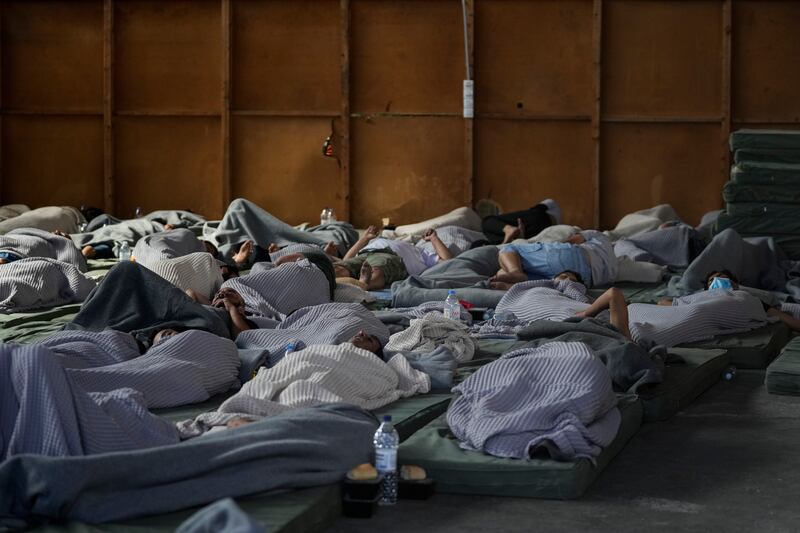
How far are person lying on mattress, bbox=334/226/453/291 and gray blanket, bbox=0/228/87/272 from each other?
2.04m

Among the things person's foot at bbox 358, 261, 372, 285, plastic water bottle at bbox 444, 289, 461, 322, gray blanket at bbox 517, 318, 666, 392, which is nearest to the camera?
gray blanket at bbox 517, 318, 666, 392

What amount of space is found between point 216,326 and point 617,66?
7.71 metres

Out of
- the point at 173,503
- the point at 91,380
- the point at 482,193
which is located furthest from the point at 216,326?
the point at 482,193

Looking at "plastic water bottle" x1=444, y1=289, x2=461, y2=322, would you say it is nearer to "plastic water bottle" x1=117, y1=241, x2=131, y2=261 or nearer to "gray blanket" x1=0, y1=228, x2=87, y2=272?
"gray blanket" x1=0, y1=228, x2=87, y2=272

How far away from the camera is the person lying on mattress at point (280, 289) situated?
6.76 metres

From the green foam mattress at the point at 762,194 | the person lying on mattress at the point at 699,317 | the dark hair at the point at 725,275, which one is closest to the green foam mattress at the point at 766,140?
the green foam mattress at the point at 762,194

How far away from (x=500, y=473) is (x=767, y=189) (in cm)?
636

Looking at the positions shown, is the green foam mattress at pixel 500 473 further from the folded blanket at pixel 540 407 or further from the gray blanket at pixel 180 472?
the gray blanket at pixel 180 472

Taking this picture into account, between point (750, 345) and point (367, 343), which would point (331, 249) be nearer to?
point (750, 345)

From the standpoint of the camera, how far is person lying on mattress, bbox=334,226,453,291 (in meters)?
8.50

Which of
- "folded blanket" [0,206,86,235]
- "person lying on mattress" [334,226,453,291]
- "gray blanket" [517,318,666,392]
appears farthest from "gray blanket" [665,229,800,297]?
"folded blanket" [0,206,86,235]

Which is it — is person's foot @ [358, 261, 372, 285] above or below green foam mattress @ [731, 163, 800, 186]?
below

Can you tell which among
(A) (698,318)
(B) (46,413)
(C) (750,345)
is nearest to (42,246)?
(A) (698,318)

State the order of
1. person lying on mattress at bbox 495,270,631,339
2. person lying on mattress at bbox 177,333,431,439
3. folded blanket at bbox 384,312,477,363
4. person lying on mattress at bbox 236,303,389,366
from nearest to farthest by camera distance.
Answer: person lying on mattress at bbox 177,333,431,439 < person lying on mattress at bbox 236,303,389,366 < folded blanket at bbox 384,312,477,363 < person lying on mattress at bbox 495,270,631,339
